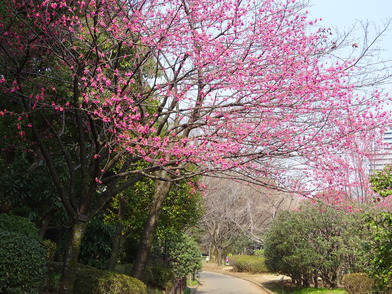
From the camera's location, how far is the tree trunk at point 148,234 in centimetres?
1040

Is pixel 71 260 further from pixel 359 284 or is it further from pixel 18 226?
pixel 359 284

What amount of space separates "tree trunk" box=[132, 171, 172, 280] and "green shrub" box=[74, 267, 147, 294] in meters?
1.49

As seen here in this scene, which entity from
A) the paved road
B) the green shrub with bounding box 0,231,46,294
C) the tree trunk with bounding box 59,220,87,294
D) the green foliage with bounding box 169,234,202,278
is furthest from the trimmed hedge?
Result: the paved road

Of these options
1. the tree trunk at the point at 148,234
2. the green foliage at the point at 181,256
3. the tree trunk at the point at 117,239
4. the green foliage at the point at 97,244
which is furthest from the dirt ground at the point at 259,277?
the tree trunk at the point at 148,234

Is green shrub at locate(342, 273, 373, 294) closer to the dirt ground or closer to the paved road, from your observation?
the paved road

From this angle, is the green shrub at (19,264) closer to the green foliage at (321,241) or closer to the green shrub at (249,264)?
the green foliage at (321,241)

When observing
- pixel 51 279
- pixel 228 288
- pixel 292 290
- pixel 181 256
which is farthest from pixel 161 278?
pixel 292 290

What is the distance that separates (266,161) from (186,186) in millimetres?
7528

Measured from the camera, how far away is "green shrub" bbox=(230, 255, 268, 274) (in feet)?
112

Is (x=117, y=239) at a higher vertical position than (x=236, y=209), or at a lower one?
lower

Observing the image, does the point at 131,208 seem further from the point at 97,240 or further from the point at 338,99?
the point at 338,99

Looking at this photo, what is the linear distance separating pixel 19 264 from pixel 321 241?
47.1 ft

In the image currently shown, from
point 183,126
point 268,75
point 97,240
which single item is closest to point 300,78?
point 268,75

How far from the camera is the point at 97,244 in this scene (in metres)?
15.2
